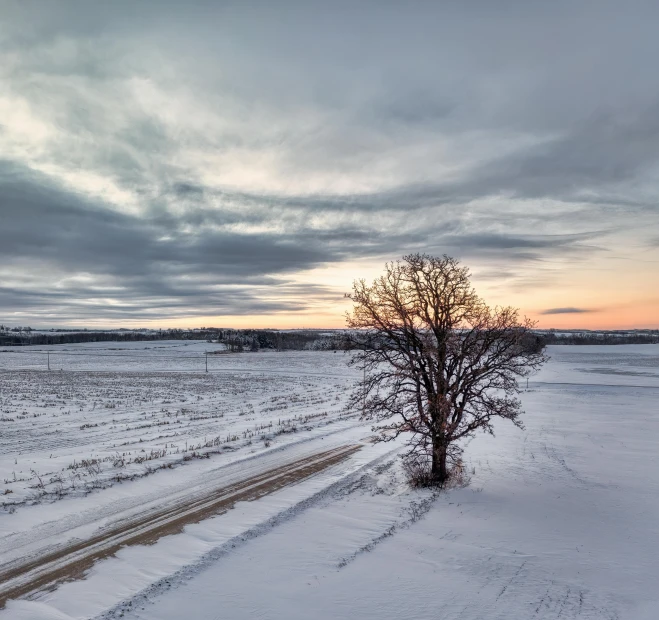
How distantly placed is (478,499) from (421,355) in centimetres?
427

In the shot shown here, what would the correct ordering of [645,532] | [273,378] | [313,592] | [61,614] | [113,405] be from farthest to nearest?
[273,378]
[113,405]
[645,532]
[313,592]
[61,614]

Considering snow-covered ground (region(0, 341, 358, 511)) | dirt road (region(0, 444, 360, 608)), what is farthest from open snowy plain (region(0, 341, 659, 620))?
snow-covered ground (region(0, 341, 358, 511))

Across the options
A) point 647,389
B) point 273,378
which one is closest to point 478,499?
point 647,389

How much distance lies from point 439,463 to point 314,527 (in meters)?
5.14

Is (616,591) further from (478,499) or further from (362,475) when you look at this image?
(362,475)

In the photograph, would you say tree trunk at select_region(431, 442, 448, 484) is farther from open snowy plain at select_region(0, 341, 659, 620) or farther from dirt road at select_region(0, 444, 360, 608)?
dirt road at select_region(0, 444, 360, 608)

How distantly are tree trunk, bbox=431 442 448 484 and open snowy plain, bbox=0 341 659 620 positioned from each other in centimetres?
77

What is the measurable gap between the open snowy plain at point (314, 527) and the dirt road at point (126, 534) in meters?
0.05

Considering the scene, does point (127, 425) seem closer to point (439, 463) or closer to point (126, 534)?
point (126, 534)

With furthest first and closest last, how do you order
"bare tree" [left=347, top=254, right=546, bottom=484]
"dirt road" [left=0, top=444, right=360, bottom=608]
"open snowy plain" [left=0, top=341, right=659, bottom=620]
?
1. "bare tree" [left=347, top=254, right=546, bottom=484]
2. "dirt road" [left=0, top=444, right=360, bottom=608]
3. "open snowy plain" [left=0, top=341, right=659, bottom=620]

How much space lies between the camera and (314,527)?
11.3 metres

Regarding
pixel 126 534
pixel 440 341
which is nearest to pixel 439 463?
pixel 440 341

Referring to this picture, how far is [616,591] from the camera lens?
862cm

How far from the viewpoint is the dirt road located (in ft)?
27.5
